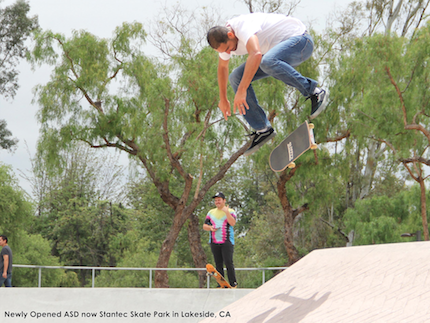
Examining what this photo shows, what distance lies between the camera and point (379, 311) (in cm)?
270

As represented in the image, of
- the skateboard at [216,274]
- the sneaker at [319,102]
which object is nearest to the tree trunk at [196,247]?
the skateboard at [216,274]

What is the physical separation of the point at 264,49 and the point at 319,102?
2.38 ft

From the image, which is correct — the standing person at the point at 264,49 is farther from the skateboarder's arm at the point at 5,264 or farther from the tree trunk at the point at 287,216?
the tree trunk at the point at 287,216

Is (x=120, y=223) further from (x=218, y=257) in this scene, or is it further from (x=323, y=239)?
(x=218, y=257)

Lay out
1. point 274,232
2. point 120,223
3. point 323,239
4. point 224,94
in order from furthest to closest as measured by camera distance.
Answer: point 120,223 < point 274,232 < point 323,239 < point 224,94

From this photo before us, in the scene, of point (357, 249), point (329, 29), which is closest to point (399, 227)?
point (329, 29)

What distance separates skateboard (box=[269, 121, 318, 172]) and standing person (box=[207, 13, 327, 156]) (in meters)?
0.18

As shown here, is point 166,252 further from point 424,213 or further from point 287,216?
point 424,213

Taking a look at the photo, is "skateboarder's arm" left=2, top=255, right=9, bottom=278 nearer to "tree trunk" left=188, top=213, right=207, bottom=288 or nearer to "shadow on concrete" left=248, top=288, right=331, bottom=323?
"shadow on concrete" left=248, top=288, right=331, bottom=323

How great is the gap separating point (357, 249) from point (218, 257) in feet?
8.08

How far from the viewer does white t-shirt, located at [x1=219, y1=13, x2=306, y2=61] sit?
3.68 metres

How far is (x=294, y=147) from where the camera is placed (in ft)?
14.1

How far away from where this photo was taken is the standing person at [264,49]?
361 cm

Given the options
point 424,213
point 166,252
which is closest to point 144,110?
point 166,252
